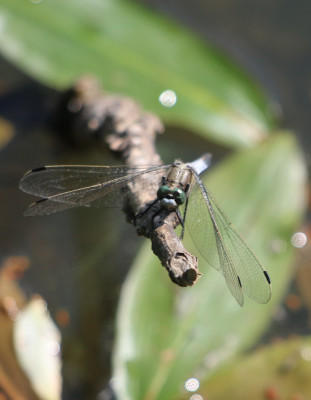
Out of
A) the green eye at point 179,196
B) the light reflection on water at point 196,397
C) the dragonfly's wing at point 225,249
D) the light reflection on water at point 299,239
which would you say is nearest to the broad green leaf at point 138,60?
the light reflection on water at point 299,239

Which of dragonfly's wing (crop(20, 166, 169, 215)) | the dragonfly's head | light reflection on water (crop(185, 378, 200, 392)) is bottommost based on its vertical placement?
light reflection on water (crop(185, 378, 200, 392))

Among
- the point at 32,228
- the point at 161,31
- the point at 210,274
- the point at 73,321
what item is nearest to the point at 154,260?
the point at 210,274

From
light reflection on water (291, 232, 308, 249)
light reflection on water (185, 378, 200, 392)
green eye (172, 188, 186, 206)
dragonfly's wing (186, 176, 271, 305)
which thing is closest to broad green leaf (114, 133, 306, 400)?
light reflection on water (185, 378, 200, 392)

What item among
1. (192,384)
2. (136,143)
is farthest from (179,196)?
(192,384)

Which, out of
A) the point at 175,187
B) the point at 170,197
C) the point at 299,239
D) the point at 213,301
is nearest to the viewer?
the point at 170,197

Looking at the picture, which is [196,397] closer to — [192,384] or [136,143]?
[192,384]

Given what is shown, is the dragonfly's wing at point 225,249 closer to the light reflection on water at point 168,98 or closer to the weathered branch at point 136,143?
the weathered branch at point 136,143

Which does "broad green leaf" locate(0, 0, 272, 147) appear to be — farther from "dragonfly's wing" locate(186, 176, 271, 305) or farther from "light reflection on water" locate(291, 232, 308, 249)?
"dragonfly's wing" locate(186, 176, 271, 305)
